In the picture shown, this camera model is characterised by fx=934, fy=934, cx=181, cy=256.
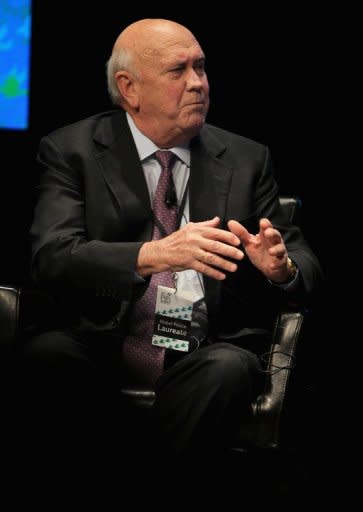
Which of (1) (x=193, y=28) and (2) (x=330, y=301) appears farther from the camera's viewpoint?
(2) (x=330, y=301)

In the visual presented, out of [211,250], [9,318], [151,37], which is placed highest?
[151,37]

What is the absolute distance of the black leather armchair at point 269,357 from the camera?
2.73 meters

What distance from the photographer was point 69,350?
8.98 feet

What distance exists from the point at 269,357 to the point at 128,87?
3.33 ft

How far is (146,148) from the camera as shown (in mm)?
3092

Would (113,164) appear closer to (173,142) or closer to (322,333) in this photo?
(173,142)

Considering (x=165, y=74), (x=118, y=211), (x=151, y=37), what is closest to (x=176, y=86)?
(x=165, y=74)

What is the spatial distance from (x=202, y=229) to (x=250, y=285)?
1.93 feet

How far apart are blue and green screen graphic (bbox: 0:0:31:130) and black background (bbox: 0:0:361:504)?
37mm

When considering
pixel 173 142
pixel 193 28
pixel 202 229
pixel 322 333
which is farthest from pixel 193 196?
pixel 322 333

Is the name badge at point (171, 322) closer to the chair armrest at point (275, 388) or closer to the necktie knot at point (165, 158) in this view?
the chair armrest at point (275, 388)

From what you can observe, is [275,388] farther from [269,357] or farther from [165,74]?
[165,74]

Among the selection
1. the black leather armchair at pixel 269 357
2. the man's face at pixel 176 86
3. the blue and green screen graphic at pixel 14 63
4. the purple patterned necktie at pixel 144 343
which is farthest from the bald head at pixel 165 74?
the blue and green screen graphic at pixel 14 63

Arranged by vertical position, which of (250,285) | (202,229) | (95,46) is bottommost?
(250,285)
